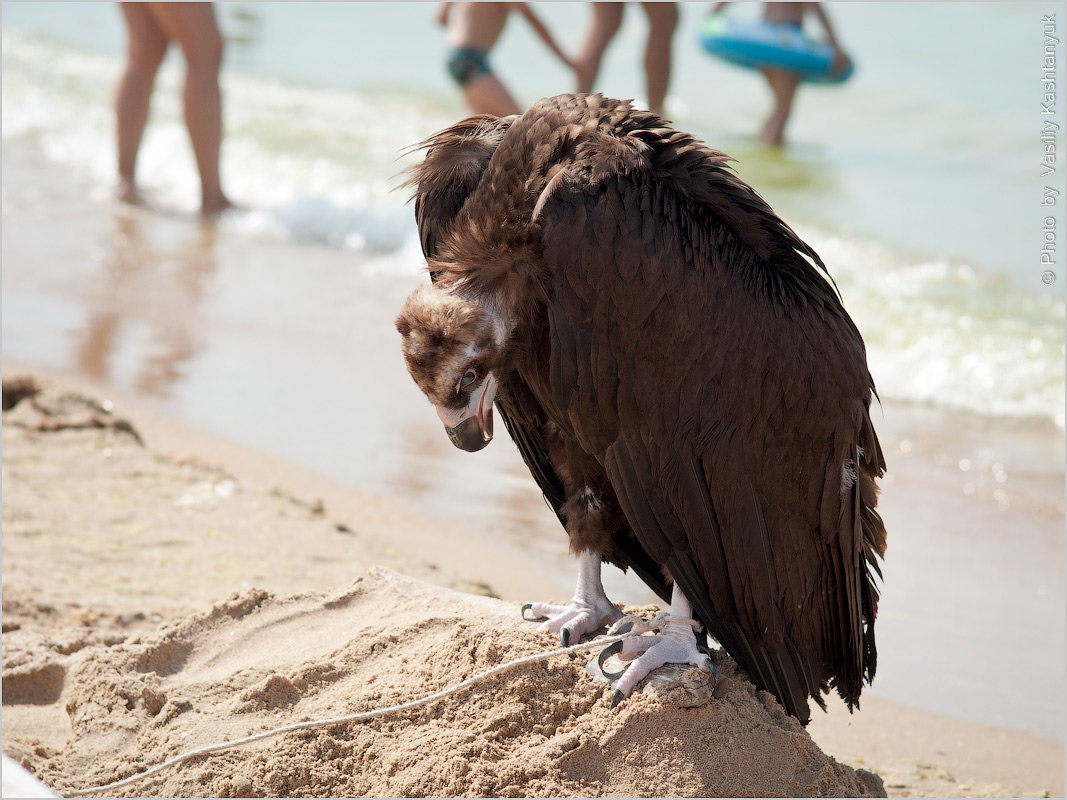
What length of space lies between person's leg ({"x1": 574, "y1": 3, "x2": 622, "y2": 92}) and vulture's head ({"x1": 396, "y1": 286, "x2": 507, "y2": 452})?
741 centimetres

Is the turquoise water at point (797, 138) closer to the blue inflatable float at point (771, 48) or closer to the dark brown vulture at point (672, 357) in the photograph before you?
the blue inflatable float at point (771, 48)

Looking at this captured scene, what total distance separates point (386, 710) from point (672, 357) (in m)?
1.26

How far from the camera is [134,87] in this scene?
902cm

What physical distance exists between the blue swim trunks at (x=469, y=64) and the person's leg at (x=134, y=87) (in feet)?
8.85

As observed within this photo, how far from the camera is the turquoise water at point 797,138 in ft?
25.4

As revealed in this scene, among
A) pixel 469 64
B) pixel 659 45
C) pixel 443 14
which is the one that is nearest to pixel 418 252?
pixel 469 64

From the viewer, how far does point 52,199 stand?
930cm

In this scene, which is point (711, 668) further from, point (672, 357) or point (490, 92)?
point (490, 92)

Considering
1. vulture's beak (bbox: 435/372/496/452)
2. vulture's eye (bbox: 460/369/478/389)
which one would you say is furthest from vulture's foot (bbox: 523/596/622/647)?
vulture's eye (bbox: 460/369/478/389)

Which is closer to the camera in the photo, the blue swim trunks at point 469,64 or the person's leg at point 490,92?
the person's leg at point 490,92

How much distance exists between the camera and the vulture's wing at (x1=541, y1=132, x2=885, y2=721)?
101 inches

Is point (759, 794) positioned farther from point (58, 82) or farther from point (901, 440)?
point (58, 82)

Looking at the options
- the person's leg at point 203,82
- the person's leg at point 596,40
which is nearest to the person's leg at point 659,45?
the person's leg at point 596,40

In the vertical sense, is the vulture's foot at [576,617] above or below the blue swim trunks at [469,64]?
below
